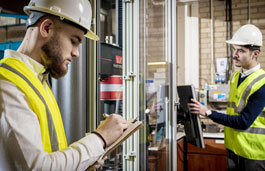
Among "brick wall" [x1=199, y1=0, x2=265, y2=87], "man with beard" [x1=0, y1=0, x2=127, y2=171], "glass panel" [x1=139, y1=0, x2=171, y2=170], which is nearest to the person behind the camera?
"man with beard" [x1=0, y1=0, x2=127, y2=171]

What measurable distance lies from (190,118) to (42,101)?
181cm

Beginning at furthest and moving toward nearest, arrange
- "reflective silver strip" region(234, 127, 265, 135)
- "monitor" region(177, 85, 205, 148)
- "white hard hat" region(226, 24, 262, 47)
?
"monitor" region(177, 85, 205, 148) < "white hard hat" region(226, 24, 262, 47) < "reflective silver strip" region(234, 127, 265, 135)

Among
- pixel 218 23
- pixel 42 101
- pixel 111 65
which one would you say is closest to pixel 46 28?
pixel 42 101

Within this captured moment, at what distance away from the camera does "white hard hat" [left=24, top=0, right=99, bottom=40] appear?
86 centimetres

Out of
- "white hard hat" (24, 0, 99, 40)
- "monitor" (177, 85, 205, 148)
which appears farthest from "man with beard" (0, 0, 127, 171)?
"monitor" (177, 85, 205, 148)

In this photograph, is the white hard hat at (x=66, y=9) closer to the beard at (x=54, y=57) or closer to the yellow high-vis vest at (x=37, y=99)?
the beard at (x=54, y=57)

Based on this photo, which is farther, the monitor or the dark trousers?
the monitor

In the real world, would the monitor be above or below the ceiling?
below

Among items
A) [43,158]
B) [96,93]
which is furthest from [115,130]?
[96,93]

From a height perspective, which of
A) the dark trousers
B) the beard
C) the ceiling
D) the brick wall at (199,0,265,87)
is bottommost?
the dark trousers

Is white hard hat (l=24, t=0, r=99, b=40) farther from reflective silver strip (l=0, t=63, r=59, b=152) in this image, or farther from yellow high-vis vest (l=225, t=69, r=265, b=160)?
yellow high-vis vest (l=225, t=69, r=265, b=160)

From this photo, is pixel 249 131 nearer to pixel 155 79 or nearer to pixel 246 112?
pixel 246 112

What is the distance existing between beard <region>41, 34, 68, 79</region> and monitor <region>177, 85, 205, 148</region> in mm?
1573

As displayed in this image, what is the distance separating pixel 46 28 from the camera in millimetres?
852
